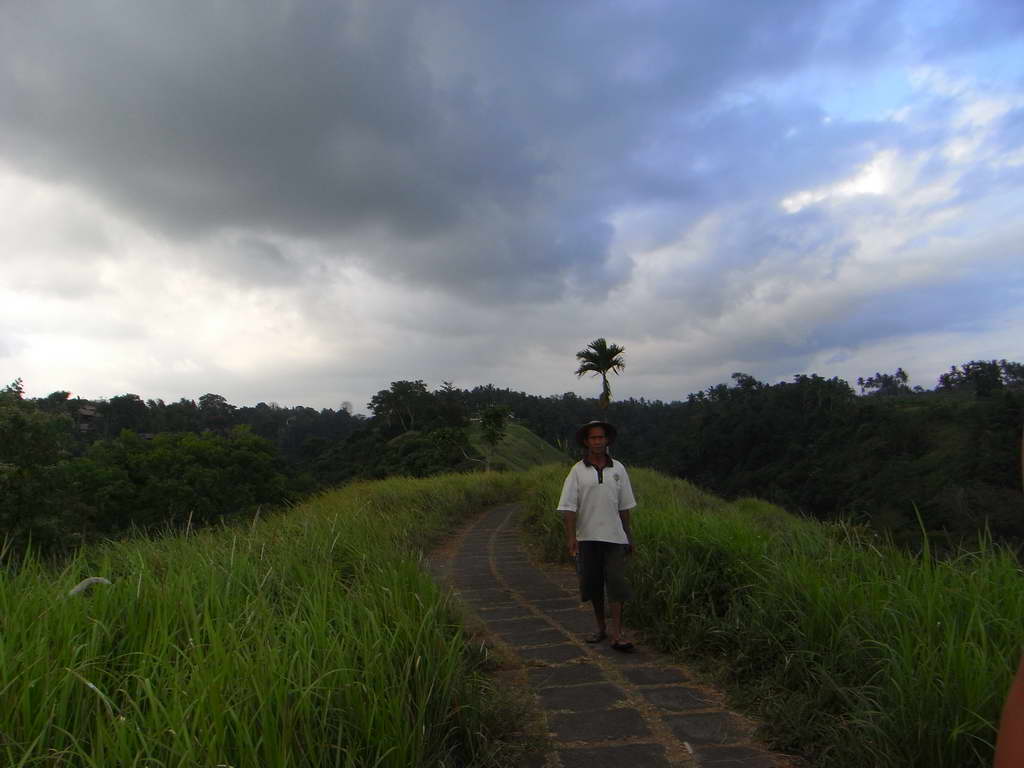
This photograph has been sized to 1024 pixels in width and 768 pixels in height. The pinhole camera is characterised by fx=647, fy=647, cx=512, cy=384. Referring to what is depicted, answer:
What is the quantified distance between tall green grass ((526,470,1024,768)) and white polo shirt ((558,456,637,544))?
0.52 metres

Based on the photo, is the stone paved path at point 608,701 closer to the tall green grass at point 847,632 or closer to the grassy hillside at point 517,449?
the tall green grass at point 847,632

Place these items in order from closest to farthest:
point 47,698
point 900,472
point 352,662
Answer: point 47,698, point 352,662, point 900,472

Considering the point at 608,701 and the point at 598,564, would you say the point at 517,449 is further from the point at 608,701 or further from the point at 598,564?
the point at 608,701

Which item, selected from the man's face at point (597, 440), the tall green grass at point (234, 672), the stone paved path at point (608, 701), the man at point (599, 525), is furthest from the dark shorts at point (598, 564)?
the tall green grass at point (234, 672)

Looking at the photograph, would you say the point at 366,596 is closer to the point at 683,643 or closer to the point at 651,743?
the point at 651,743

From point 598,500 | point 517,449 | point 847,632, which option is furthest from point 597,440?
point 517,449

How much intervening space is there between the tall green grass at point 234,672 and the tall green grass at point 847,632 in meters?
1.40

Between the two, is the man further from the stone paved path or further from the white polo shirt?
the stone paved path

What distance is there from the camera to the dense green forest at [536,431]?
58.3 feet

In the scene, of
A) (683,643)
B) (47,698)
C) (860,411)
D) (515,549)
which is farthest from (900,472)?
(47,698)

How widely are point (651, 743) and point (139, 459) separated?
29.2 metres

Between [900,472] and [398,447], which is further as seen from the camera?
[398,447]

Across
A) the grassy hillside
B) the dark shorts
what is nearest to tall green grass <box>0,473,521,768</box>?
the dark shorts

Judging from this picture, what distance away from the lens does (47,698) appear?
1.81 m
